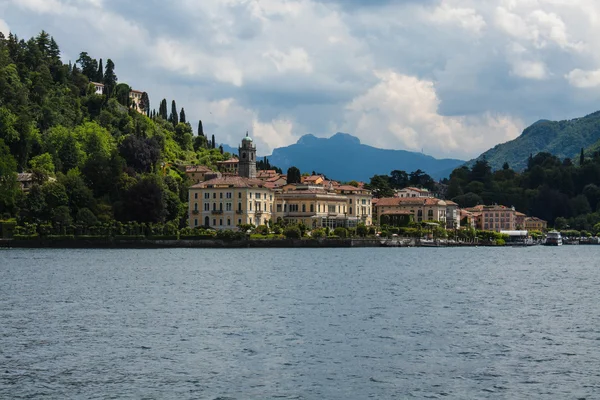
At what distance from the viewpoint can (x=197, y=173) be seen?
152 metres

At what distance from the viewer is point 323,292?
49.7m

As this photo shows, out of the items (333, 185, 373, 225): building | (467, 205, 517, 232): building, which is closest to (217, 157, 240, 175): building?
(333, 185, 373, 225): building

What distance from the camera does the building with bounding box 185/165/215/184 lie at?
15138 centimetres

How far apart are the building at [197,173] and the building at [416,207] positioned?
3151 centimetres

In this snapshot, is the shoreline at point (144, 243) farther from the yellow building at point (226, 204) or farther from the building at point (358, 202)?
the building at point (358, 202)

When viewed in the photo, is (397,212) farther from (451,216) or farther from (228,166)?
(228,166)

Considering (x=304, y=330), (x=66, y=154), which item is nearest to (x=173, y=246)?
(x=66, y=154)

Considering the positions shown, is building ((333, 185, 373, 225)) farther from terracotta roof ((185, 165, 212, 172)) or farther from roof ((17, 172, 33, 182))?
roof ((17, 172, 33, 182))

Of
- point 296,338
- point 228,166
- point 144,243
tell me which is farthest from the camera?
point 228,166

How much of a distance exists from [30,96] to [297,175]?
43.1 m

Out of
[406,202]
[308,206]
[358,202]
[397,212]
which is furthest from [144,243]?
[406,202]

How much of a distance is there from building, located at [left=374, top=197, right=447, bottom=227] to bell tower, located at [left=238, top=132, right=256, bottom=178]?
23.8 m

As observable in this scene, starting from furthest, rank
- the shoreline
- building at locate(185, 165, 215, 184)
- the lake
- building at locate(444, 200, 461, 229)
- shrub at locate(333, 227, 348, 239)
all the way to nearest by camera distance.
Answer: building at locate(444, 200, 461, 229)
building at locate(185, 165, 215, 184)
shrub at locate(333, 227, 348, 239)
the shoreline
the lake

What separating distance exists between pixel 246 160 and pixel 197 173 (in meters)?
8.71
